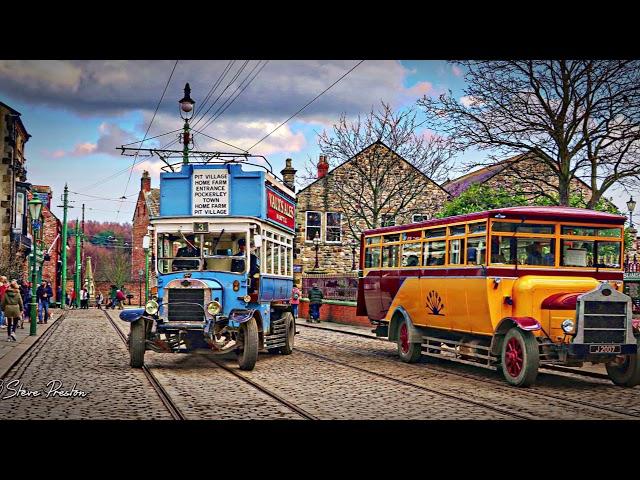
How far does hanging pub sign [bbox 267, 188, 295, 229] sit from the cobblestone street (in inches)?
114

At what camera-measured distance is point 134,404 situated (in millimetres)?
11195

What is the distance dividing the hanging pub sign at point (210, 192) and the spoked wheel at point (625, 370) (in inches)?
288

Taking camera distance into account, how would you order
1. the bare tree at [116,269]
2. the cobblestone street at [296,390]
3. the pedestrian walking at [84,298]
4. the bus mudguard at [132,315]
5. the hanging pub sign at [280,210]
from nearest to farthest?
1. the cobblestone street at [296,390]
2. the bus mudguard at [132,315]
3. the hanging pub sign at [280,210]
4. the pedestrian walking at [84,298]
5. the bare tree at [116,269]

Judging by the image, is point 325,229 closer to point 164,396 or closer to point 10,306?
point 10,306

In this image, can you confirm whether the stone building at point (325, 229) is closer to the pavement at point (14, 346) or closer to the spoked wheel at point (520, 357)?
the pavement at point (14, 346)

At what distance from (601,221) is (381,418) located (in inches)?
247

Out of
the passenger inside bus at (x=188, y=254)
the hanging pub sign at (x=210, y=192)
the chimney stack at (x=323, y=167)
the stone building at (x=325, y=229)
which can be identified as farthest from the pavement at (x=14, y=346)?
the chimney stack at (x=323, y=167)

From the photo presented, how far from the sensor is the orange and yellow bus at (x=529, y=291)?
525 inches

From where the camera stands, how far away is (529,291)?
1388 cm

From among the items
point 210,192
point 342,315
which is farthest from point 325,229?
point 210,192

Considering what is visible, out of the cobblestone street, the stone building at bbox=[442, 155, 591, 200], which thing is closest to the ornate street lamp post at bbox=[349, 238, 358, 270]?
the stone building at bbox=[442, 155, 591, 200]

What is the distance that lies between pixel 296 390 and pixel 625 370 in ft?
17.1
